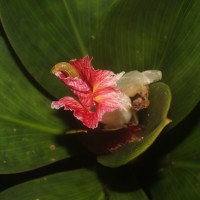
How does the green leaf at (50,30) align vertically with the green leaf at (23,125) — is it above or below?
above

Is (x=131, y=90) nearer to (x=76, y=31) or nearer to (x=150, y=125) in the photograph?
(x=150, y=125)

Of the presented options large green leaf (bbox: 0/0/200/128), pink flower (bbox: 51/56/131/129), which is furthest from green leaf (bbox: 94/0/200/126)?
pink flower (bbox: 51/56/131/129)

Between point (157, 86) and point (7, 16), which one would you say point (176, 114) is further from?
point (7, 16)

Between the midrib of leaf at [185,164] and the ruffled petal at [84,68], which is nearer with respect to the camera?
the ruffled petal at [84,68]

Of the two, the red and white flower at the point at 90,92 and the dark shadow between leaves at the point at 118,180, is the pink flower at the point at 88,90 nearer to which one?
the red and white flower at the point at 90,92

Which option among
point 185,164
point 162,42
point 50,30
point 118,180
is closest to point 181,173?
point 185,164

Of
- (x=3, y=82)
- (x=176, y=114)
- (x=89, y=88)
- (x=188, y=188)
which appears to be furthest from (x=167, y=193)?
(x=3, y=82)

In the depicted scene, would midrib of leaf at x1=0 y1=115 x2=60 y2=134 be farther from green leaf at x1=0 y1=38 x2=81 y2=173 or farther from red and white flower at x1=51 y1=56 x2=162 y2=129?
red and white flower at x1=51 y1=56 x2=162 y2=129

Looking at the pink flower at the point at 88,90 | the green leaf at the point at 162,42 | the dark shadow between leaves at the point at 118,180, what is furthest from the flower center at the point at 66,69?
the dark shadow between leaves at the point at 118,180
